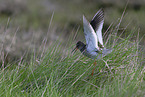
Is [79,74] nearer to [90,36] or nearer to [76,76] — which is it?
[76,76]

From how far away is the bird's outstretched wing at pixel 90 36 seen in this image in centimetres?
229

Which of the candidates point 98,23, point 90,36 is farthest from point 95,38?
point 98,23

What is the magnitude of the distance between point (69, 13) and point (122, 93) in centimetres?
869

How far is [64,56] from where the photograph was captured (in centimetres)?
277

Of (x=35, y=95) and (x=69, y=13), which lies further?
(x=69, y=13)

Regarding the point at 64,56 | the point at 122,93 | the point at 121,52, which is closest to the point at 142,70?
the point at 121,52

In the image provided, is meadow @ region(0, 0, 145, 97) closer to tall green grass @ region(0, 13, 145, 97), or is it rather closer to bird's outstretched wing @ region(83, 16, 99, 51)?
tall green grass @ region(0, 13, 145, 97)

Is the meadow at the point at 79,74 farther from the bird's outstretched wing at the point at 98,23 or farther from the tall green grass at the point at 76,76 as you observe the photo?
the bird's outstretched wing at the point at 98,23

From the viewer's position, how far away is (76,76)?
2461 mm

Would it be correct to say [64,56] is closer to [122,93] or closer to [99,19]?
[99,19]

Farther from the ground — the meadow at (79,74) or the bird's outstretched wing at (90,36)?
the bird's outstretched wing at (90,36)

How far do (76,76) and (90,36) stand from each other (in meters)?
0.46

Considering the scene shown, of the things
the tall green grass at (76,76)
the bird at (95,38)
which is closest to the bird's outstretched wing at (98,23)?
the bird at (95,38)

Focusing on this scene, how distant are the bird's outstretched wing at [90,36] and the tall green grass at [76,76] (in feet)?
0.55
